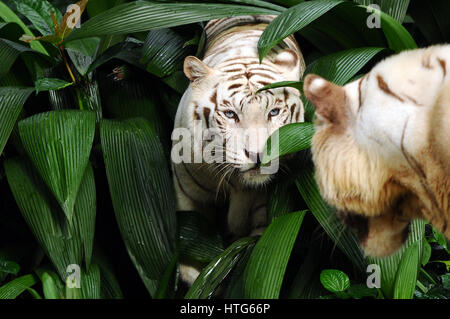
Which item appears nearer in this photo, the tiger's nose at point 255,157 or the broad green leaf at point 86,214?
the tiger's nose at point 255,157

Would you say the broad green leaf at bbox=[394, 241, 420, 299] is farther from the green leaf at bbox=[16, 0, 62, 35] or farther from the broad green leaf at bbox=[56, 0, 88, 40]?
the green leaf at bbox=[16, 0, 62, 35]

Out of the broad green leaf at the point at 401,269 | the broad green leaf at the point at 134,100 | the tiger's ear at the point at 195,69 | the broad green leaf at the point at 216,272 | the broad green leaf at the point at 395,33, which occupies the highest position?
the broad green leaf at the point at 395,33

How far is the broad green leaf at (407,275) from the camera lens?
128 centimetres

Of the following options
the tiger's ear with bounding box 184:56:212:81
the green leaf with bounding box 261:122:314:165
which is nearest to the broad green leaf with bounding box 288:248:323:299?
the green leaf with bounding box 261:122:314:165

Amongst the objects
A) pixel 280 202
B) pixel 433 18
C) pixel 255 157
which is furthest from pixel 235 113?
pixel 433 18

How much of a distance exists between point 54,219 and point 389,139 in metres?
1.07

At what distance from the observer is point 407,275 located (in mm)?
Answer: 1284

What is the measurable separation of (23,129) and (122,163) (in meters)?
0.28

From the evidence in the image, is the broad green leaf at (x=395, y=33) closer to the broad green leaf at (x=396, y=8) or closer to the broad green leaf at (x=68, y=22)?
the broad green leaf at (x=396, y=8)

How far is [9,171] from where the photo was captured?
5.47ft

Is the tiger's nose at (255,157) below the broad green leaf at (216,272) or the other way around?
the other way around

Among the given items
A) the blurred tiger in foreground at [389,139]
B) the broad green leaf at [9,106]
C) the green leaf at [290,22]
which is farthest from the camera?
the broad green leaf at [9,106]

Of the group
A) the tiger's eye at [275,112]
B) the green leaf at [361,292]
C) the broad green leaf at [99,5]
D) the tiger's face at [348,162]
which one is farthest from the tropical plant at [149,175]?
the tiger's face at [348,162]

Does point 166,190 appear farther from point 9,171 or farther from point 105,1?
point 105,1
